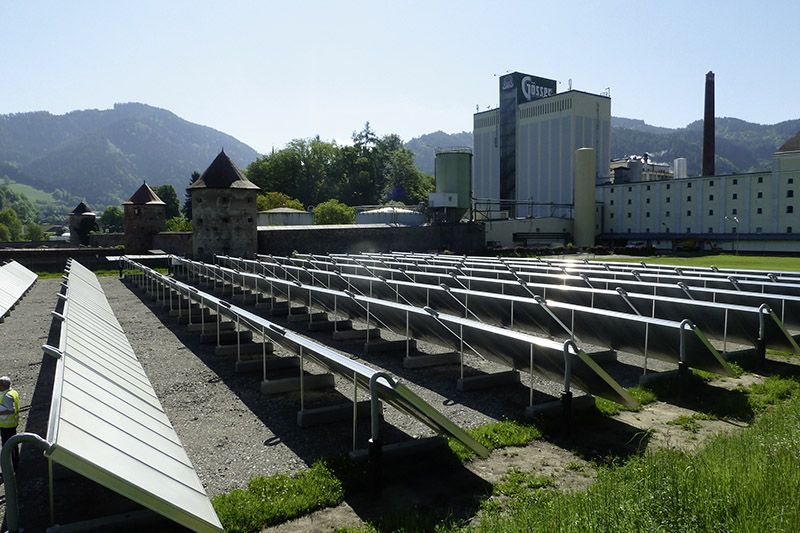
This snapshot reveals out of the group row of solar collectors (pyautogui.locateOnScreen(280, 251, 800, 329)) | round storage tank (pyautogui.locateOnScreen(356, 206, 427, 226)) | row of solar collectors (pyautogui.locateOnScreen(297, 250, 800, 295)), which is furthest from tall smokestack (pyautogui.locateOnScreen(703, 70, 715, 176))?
row of solar collectors (pyautogui.locateOnScreen(280, 251, 800, 329))

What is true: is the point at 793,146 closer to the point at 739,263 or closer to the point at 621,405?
the point at 739,263

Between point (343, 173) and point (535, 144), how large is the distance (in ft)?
113

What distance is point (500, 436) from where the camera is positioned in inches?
268

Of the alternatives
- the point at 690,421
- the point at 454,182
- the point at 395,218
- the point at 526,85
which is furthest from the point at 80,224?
the point at 690,421

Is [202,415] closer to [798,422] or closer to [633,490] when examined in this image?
[633,490]

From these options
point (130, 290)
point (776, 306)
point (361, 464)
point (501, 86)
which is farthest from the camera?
point (501, 86)

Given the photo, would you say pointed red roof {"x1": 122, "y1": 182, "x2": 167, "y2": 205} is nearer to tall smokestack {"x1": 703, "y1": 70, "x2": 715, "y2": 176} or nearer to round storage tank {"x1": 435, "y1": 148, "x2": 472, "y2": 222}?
round storage tank {"x1": 435, "y1": 148, "x2": 472, "y2": 222}

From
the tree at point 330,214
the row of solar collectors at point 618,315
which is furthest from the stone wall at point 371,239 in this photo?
the row of solar collectors at point 618,315

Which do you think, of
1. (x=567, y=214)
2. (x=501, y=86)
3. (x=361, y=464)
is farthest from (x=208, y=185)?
(x=501, y=86)

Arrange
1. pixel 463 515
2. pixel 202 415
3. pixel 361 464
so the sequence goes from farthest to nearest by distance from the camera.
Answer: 1. pixel 202 415
2. pixel 361 464
3. pixel 463 515

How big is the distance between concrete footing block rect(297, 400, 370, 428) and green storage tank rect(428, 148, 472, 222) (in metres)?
43.3

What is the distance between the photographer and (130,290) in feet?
81.7

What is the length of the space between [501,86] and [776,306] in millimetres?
67399

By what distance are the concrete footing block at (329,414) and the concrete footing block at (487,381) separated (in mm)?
1867
